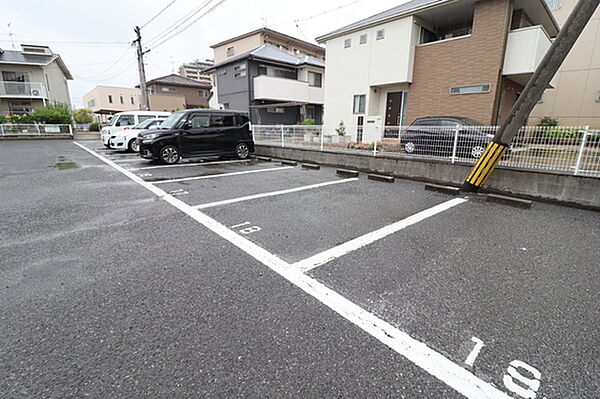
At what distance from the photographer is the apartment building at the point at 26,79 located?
2152 cm

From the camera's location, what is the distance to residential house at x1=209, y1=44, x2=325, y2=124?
1858 cm

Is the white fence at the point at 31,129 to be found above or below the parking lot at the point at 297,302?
above

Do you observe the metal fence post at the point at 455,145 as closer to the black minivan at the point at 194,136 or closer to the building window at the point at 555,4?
the black minivan at the point at 194,136

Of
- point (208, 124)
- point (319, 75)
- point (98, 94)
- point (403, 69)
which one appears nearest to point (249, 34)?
point (319, 75)

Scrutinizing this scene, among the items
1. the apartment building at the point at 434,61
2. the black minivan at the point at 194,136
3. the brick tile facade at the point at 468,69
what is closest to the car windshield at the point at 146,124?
the black minivan at the point at 194,136

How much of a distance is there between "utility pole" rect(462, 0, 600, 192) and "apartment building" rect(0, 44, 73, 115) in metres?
30.3

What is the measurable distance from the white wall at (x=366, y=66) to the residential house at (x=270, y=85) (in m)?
5.35

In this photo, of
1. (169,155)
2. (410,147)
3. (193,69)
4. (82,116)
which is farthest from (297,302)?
(193,69)

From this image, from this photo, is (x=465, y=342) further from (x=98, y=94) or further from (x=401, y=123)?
(x=98, y=94)

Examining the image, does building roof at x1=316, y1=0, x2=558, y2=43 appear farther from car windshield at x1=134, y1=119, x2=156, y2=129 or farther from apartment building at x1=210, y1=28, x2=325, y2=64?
apartment building at x1=210, y1=28, x2=325, y2=64

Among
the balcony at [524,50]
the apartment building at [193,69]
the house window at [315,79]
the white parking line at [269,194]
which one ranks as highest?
the apartment building at [193,69]

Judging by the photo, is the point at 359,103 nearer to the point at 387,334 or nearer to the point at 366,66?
the point at 366,66

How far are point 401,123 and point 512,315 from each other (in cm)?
1152

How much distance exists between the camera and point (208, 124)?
8.66 m
